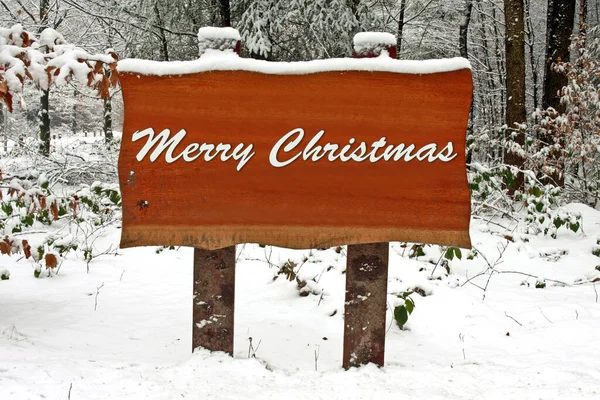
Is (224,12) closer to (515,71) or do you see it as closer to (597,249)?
(515,71)

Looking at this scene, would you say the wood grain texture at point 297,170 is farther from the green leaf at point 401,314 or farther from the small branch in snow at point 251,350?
the green leaf at point 401,314

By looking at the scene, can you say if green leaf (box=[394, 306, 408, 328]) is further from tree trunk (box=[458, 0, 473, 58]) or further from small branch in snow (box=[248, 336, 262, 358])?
tree trunk (box=[458, 0, 473, 58])

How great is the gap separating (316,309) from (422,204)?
63.1 inches

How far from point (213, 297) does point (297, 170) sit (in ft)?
2.70

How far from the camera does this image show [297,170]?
8.79 ft

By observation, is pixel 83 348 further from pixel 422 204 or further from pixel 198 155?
pixel 422 204

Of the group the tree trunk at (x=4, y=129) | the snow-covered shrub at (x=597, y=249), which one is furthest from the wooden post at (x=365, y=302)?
the tree trunk at (x=4, y=129)

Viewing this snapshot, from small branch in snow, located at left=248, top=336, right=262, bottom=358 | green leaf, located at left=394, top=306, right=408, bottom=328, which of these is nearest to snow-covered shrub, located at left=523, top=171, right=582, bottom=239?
green leaf, located at left=394, top=306, right=408, bottom=328

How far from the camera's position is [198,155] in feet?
8.64

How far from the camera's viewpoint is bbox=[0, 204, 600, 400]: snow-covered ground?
2598 millimetres

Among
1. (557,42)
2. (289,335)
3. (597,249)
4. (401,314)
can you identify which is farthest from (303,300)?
(557,42)

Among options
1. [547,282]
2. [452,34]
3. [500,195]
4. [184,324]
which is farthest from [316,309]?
[452,34]

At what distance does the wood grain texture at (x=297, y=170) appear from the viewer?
2627 millimetres

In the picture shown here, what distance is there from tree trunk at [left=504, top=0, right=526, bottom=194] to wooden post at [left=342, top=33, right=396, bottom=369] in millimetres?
6240
